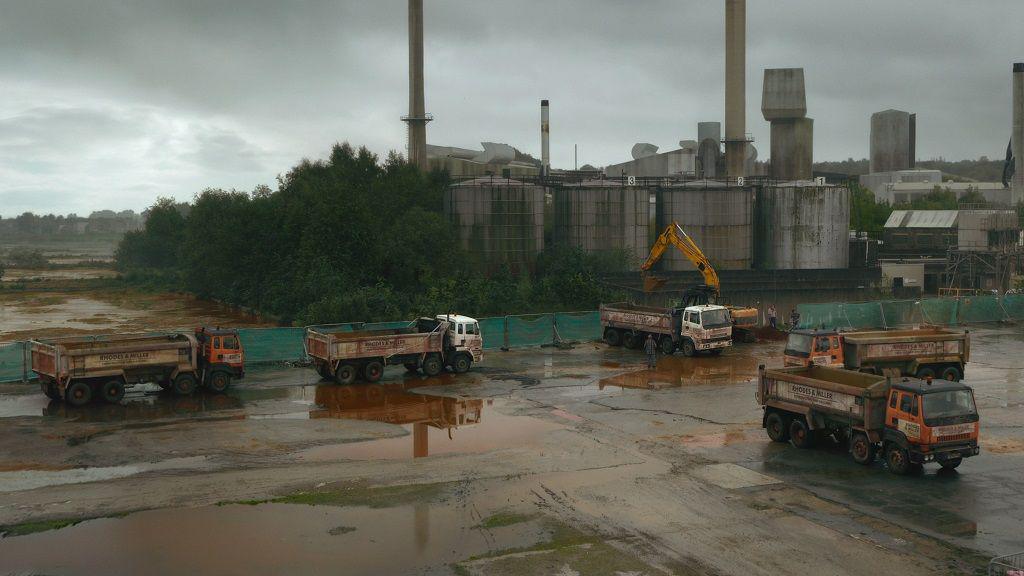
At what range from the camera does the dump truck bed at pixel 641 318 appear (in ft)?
137

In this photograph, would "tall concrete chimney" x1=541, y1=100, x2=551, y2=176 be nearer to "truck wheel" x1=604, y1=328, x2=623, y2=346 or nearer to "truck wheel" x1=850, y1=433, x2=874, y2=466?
"truck wheel" x1=604, y1=328, x2=623, y2=346

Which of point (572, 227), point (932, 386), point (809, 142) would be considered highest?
point (809, 142)

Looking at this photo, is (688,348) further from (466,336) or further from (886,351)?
(466,336)

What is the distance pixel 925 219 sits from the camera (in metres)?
103

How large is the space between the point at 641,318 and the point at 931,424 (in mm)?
22990

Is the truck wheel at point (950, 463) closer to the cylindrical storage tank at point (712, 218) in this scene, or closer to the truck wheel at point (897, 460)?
the truck wheel at point (897, 460)

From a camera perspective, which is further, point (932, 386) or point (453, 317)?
point (453, 317)

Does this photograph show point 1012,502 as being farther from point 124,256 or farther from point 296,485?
point 124,256

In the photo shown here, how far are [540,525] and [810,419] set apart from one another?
9039 millimetres

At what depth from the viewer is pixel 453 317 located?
37.1 m

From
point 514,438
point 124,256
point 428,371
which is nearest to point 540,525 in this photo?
point 514,438

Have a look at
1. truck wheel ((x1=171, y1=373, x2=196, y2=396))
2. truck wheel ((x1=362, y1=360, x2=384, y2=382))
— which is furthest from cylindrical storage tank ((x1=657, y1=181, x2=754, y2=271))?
truck wheel ((x1=171, y1=373, x2=196, y2=396))

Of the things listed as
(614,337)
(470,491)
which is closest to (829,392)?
(470,491)

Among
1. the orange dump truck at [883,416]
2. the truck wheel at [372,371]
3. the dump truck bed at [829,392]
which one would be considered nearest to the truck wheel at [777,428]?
the orange dump truck at [883,416]
